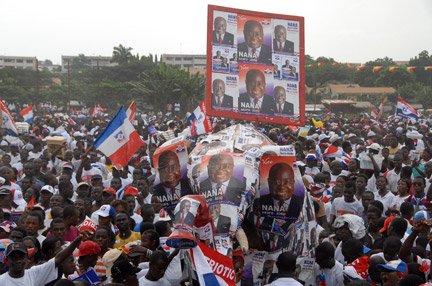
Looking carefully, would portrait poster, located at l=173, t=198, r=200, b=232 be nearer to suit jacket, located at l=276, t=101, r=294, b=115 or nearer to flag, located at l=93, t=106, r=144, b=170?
suit jacket, located at l=276, t=101, r=294, b=115

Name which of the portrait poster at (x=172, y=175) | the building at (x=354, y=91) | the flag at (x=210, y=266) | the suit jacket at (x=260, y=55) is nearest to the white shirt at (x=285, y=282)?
the flag at (x=210, y=266)

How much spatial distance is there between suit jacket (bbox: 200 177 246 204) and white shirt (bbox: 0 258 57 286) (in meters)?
1.69

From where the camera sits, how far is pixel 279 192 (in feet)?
19.0

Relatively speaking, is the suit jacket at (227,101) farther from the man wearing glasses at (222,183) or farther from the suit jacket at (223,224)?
the suit jacket at (223,224)

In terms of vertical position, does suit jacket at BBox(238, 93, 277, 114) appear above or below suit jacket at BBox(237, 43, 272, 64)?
below

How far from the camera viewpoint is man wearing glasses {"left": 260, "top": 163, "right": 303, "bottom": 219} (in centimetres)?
579

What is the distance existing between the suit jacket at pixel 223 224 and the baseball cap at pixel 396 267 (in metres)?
1.56

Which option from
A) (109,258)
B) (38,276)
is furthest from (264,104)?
(38,276)

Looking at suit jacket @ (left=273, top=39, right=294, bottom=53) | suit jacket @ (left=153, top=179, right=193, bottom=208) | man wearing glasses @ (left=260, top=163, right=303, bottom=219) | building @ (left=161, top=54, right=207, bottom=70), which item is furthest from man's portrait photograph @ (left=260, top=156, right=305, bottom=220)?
building @ (left=161, top=54, right=207, bottom=70)

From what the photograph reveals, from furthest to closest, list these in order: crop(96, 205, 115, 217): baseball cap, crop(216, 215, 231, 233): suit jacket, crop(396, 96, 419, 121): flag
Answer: crop(396, 96, 419, 121): flag → crop(96, 205, 115, 217): baseball cap → crop(216, 215, 231, 233): suit jacket

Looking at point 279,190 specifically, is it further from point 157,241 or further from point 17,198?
point 17,198

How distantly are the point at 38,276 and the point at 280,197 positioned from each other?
2493 millimetres

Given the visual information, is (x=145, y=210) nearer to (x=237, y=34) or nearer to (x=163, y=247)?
(x=163, y=247)

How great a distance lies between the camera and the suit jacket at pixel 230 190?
5207 mm
